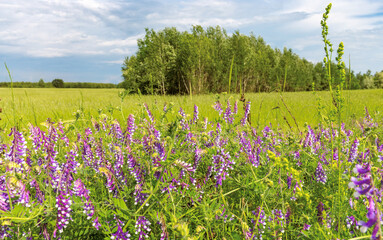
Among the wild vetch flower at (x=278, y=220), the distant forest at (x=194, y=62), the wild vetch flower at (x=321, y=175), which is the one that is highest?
the distant forest at (x=194, y=62)

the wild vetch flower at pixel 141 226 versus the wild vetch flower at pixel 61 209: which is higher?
the wild vetch flower at pixel 61 209

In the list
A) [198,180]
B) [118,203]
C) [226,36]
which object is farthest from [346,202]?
[226,36]

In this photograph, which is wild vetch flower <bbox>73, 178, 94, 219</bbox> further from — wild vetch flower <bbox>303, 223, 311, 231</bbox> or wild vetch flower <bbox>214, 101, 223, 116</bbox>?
wild vetch flower <bbox>214, 101, 223, 116</bbox>

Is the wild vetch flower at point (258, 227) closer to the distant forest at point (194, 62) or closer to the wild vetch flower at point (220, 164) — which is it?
the wild vetch flower at point (220, 164)

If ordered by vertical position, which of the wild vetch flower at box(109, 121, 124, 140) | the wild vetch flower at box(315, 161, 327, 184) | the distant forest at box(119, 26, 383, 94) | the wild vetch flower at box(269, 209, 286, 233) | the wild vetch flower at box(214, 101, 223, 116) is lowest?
the wild vetch flower at box(269, 209, 286, 233)

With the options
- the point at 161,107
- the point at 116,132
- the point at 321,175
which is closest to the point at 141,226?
the point at 116,132

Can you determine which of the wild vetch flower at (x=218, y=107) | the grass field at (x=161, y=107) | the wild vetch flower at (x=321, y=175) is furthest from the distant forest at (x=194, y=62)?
the wild vetch flower at (x=321, y=175)

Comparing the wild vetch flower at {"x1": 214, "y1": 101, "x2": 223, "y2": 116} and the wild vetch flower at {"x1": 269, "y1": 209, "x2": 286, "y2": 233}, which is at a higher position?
the wild vetch flower at {"x1": 214, "y1": 101, "x2": 223, "y2": 116}

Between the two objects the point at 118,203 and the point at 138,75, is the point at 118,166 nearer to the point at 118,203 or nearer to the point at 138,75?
the point at 118,203

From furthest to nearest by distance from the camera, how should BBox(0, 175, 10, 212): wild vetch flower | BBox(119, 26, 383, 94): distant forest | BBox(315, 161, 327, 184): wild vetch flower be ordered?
BBox(119, 26, 383, 94): distant forest < BBox(315, 161, 327, 184): wild vetch flower < BBox(0, 175, 10, 212): wild vetch flower

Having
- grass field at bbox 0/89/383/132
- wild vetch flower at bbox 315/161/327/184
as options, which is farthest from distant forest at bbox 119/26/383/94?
wild vetch flower at bbox 315/161/327/184

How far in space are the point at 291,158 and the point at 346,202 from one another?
48.3 inches

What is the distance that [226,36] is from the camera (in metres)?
28.0

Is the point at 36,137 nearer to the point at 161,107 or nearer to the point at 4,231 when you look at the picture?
the point at 4,231
